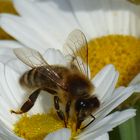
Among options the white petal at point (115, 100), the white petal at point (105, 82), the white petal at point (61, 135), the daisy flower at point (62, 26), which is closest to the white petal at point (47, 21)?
the daisy flower at point (62, 26)

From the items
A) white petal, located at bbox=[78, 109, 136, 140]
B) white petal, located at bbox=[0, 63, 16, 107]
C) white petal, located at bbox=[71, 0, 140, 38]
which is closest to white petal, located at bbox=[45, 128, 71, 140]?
white petal, located at bbox=[78, 109, 136, 140]

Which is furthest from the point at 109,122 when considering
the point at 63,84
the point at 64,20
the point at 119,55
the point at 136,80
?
the point at 64,20

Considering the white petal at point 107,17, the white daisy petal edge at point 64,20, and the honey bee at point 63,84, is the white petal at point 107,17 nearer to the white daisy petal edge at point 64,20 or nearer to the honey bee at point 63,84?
the white daisy petal edge at point 64,20

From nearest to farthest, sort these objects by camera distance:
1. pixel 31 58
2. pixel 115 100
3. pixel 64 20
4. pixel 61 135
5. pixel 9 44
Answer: pixel 61 135
pixel 115 100
pixel 31 58
pixel 9 44
pixel 64 20

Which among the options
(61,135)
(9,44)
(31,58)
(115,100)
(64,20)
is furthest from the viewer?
(64,20)

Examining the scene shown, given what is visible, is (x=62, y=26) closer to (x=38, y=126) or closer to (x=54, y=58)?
(x=54, y=58)

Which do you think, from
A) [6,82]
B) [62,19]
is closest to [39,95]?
[6,82]

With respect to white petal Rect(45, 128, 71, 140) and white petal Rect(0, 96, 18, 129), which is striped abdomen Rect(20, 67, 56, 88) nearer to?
white petal Rect(0, 96, 18, 129)
